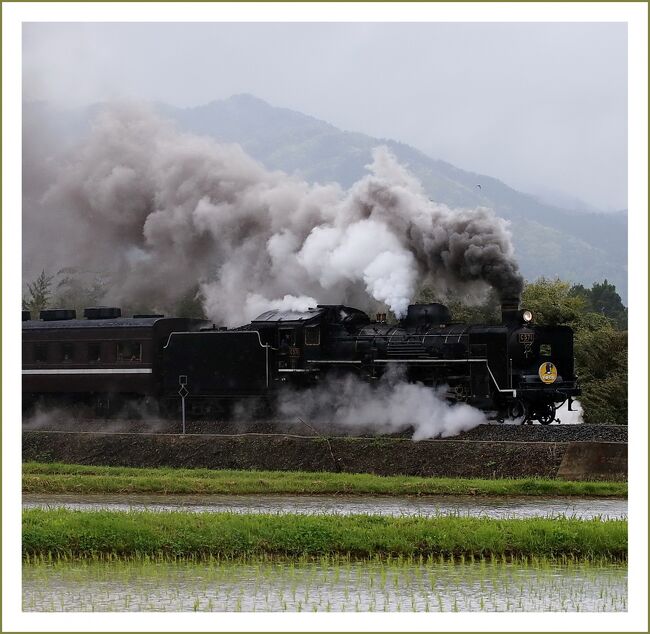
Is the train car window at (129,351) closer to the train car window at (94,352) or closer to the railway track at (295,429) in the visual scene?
the train car window at (94,352)

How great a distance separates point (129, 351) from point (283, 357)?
5601 mm

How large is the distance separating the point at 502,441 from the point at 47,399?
56.7 feet

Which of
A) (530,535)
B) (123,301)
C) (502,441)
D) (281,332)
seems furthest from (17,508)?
(123,301)

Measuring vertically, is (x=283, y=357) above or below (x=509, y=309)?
below

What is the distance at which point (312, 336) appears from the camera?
30.9 meters

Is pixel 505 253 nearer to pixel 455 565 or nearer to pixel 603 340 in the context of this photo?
pixel 603 340

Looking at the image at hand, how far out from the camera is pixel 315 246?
36562 mm

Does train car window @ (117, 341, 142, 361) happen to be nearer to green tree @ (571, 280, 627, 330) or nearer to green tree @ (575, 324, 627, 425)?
green tree @ (575, 324, 627, 425)

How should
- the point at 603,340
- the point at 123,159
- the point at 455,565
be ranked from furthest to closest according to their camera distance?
the point at 123,159, the point at 603,340, the point at 455,565

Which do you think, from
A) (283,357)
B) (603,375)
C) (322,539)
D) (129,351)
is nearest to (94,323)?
(129,351)

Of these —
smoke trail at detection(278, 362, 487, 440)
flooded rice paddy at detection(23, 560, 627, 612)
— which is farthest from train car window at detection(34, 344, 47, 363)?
flooded rice paddy at detection(23, 560, 627, 612)

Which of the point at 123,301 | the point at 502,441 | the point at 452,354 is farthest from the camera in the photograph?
the point at 123,301

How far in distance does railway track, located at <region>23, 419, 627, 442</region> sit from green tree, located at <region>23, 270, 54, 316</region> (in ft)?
64.1

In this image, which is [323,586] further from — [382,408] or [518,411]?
[382,408]
